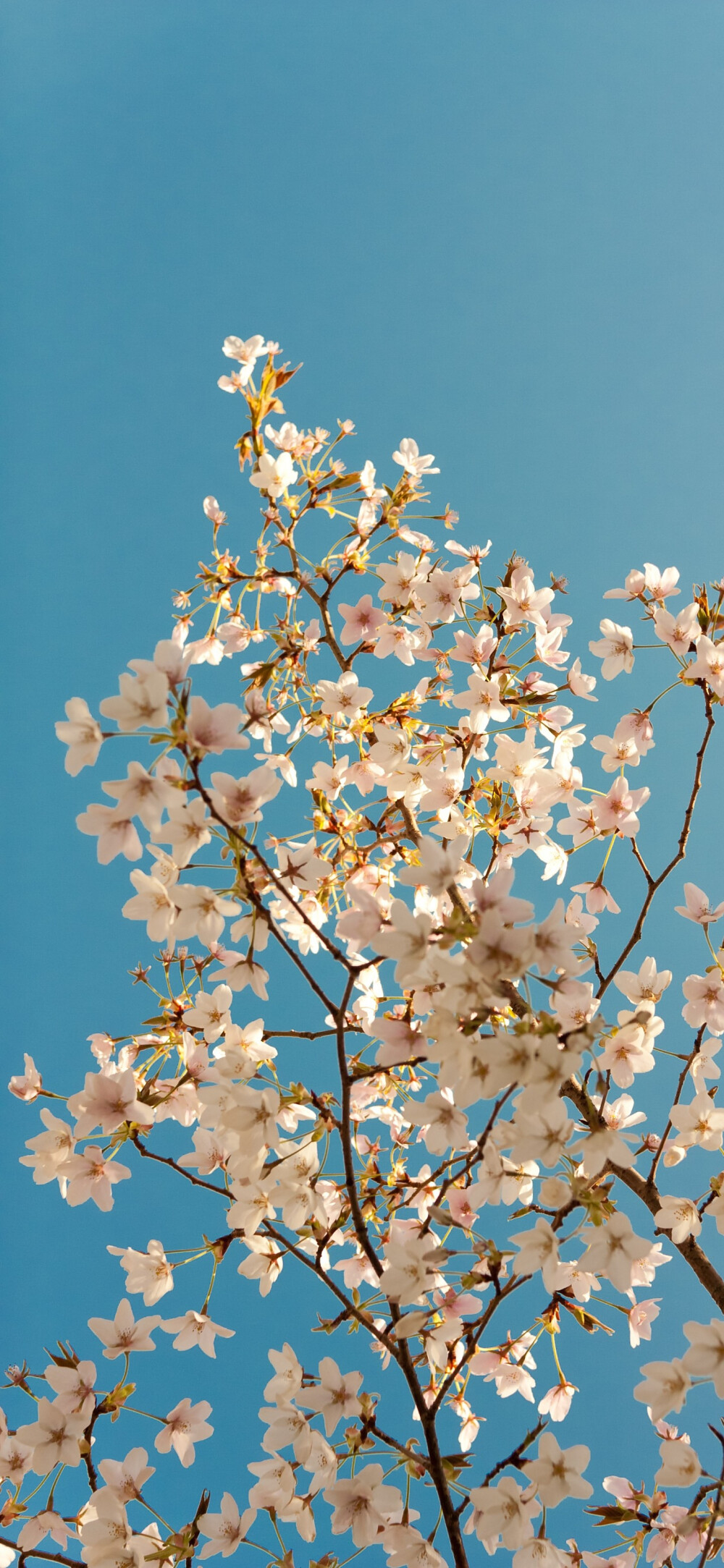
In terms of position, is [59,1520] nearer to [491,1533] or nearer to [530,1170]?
[491,1533]

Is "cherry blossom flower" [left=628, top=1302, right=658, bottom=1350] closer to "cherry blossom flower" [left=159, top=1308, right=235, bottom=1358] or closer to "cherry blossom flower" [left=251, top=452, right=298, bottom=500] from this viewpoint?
"cherry blossom flower" [left=159, top=1308, right=235, bottom=1358]

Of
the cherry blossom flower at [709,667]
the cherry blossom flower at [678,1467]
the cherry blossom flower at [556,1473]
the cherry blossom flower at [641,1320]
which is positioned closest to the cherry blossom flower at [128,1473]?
the cherry blossom flower at [556,1473]

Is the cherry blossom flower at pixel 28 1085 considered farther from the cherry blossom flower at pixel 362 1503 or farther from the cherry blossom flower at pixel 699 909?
the cherry blossom flower at pixel 699 909

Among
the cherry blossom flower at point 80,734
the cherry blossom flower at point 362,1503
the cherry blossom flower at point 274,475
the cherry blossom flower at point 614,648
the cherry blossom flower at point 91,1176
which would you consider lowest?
the cherry blossom flower at point 362,1503

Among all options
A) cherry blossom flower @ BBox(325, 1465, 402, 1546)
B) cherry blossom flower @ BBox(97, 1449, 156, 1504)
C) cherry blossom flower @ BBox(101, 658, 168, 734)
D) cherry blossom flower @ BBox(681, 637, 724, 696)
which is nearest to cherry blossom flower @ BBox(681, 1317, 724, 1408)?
cherry blossom flower @ BBox(325, 1465, 402, 1546)

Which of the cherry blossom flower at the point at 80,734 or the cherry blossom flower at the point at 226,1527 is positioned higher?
the cherry blossom flower at the point at 80,734

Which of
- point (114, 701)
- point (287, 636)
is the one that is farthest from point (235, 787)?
point (287, 636)

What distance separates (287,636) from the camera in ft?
6.22

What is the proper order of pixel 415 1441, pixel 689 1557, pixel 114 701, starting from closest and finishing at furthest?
pixel 114 701 < pixel 415 1441 < pixel 689 1557

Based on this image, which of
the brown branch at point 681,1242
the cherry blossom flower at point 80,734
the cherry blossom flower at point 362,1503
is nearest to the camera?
the cherry blossom flower at point 80,734

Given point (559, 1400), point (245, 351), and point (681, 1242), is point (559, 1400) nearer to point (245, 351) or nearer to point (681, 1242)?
point (681, 1242)

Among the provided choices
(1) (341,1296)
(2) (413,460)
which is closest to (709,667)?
(2) (413,460)

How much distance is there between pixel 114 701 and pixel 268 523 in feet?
3.20

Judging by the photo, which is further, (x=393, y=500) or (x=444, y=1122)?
(x=393, y=500)
